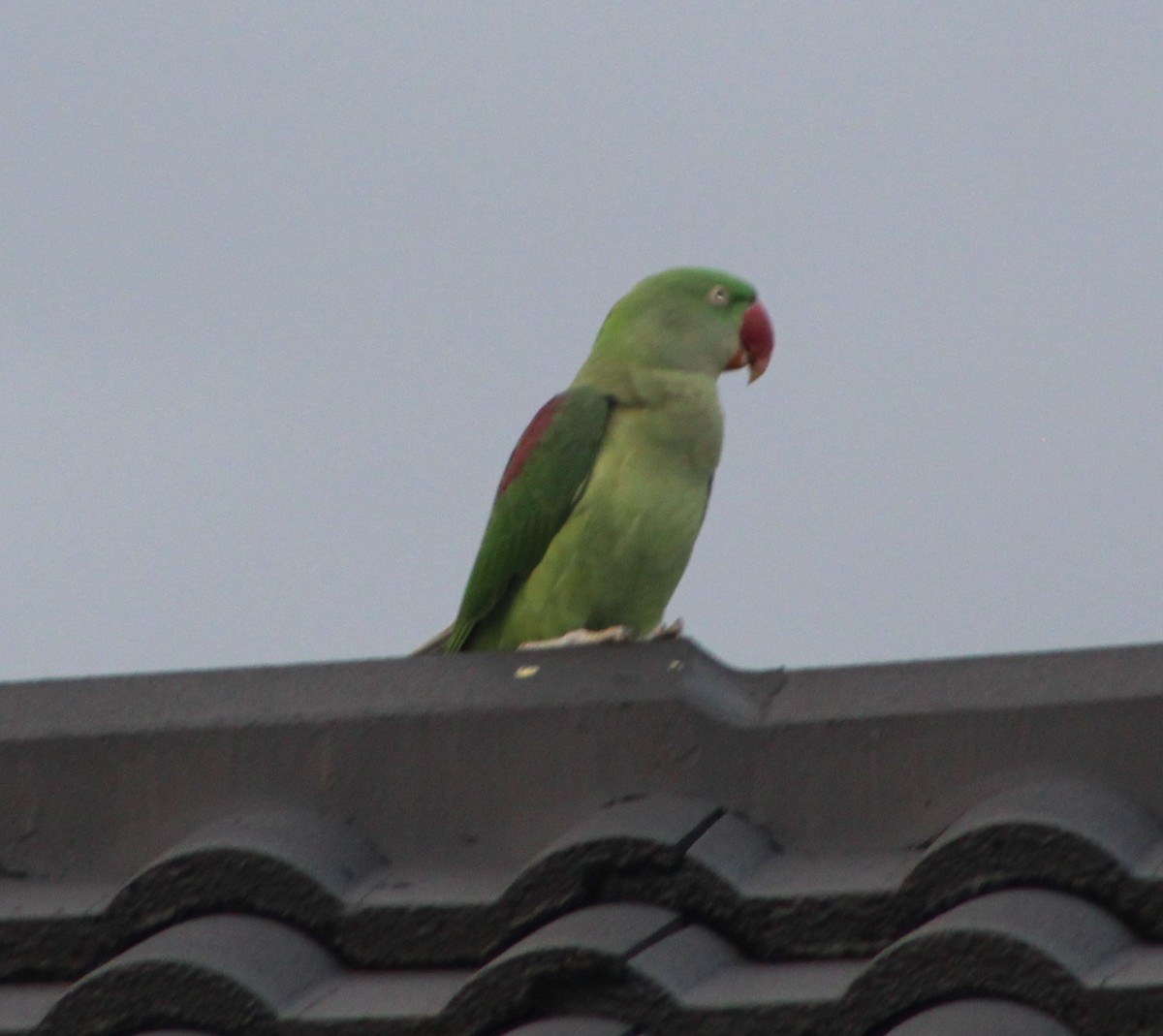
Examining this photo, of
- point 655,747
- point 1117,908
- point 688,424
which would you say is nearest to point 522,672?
point 655,747

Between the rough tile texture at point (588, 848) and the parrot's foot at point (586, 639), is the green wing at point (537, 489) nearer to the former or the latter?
the parrot's foot at point (586, 639)

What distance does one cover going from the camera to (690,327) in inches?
166

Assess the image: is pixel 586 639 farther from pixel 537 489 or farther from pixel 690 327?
pixel 690 327

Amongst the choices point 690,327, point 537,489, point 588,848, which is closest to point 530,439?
point 537,489

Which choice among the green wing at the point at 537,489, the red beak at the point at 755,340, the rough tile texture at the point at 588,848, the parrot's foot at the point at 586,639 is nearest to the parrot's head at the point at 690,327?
the red beak at the point at 755,340

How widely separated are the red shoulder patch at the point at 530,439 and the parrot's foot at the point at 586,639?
353mm

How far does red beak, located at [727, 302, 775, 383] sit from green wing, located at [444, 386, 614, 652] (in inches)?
20.3

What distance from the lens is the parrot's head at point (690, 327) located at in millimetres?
4121

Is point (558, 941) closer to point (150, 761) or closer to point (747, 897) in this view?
point (747, 897)

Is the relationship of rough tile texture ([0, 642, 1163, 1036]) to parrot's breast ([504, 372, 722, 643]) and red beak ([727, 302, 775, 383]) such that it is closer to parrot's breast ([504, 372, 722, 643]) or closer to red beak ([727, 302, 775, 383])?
parrot's breast ([504, 372, 722, 643])

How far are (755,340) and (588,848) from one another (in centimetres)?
247

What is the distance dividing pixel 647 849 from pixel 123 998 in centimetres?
58

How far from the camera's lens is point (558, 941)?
1.93 m

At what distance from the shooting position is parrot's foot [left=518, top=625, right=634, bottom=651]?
99.6 inches
